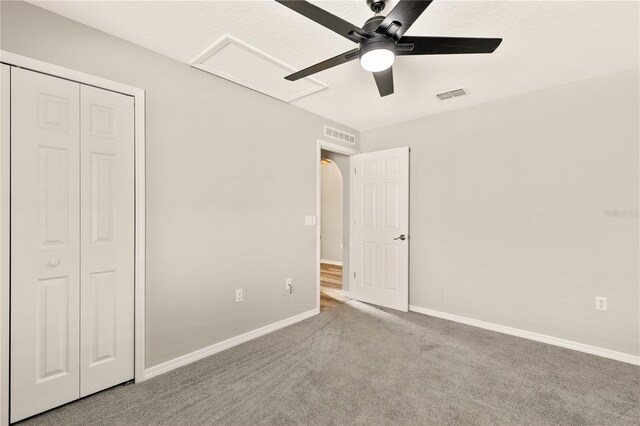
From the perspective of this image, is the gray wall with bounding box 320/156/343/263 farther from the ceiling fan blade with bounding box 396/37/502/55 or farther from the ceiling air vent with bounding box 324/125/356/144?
the ceiling fan blade with bounding box 396/37/502/55

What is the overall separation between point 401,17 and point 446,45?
1.28 ft

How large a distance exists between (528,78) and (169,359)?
4.06 metres

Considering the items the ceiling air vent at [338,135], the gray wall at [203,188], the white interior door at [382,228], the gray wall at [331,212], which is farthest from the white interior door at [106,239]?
the gray wall at [331,212]

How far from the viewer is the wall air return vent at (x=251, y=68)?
231 centimetres

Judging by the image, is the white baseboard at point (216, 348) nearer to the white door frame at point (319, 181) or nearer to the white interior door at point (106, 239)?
the white interior door at point (106, 239)

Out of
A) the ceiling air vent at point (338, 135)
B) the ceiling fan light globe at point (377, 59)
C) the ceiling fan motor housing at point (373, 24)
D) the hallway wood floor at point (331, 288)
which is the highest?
the ceiling air vent at point (338, 135)

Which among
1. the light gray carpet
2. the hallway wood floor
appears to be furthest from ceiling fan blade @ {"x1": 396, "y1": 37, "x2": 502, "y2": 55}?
the hallway wood floor

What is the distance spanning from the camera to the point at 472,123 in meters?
3.49

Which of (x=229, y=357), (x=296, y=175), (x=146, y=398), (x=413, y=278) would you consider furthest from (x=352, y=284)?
(x=146, y=398)

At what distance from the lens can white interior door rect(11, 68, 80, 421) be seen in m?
1.81

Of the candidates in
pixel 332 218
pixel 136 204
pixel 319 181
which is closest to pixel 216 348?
pixel 136 204

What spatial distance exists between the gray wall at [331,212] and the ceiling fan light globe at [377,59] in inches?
216

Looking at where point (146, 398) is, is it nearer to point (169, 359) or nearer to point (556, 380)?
point (169, 359)

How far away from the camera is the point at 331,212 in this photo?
7535mm
